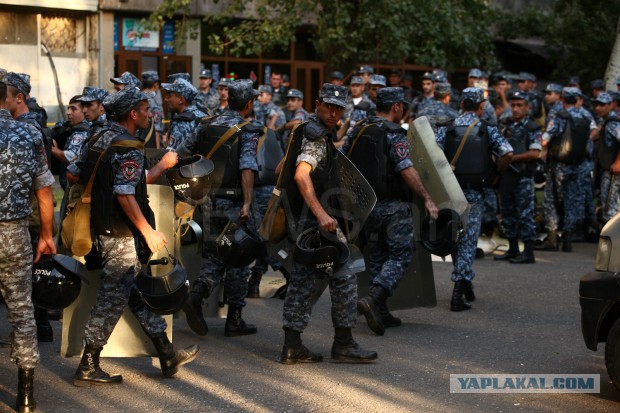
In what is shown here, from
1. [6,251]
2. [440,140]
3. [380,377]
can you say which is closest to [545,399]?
[380,377]

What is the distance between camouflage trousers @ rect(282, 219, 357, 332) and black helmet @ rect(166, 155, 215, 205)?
709 mm

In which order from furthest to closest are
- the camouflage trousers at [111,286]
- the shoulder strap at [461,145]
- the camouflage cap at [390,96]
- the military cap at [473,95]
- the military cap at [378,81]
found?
the military cap at [378,81] < the military cap at [473,95] < the shoulder strap at [461,145] < the camouflage cap at [390,96] < the camouflage trousers at [111,286]

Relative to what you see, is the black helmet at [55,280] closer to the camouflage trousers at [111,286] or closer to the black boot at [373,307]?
the camouflage trousers at [111,286]

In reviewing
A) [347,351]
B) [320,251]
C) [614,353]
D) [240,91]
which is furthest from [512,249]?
[614,353]

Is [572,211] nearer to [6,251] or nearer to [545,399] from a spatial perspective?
[545,399]

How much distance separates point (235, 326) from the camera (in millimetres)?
8586

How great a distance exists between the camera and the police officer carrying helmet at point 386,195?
8.43 m

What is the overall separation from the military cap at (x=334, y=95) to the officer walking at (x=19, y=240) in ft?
6.53

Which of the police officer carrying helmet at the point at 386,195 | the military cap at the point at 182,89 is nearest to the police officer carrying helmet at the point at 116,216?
the police officer carrying helmet at the point at 386,195

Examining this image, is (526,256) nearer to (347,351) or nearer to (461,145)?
(461,145)

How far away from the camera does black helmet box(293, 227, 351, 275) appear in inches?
284

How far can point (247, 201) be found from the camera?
8.42 m

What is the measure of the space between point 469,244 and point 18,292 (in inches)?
185

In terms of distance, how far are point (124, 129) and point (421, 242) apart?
118 inches
